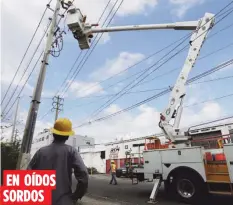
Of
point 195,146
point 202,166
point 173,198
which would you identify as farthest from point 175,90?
point 173,198

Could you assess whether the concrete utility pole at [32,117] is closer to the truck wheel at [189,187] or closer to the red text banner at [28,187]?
the red text banner at [28,187]

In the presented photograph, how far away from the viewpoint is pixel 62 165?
3127 mm

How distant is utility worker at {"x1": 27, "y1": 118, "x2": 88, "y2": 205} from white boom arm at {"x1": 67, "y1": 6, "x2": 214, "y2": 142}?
6.84 metres

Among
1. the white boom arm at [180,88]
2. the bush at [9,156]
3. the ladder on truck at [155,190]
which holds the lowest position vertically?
the ladder on truck at [155,190]

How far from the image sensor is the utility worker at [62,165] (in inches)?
118

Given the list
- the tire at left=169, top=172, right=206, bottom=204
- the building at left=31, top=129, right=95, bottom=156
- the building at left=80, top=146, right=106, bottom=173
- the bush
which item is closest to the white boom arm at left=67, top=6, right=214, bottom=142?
the tire at left=169, top=172, right=206, bottom=204

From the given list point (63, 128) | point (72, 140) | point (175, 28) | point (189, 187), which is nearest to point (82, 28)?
point (175, 28)

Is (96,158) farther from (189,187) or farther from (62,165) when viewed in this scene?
(62,165)

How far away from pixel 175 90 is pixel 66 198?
8.63 meters

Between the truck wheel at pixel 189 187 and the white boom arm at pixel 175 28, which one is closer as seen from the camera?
the truck wheel at pixel 189 187

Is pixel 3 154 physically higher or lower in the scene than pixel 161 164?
higher

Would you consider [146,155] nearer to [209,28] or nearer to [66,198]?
[209,28]

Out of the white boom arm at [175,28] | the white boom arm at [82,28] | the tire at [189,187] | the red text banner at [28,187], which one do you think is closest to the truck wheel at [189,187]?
the tire at [189,187]

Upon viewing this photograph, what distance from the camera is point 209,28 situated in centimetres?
1114
